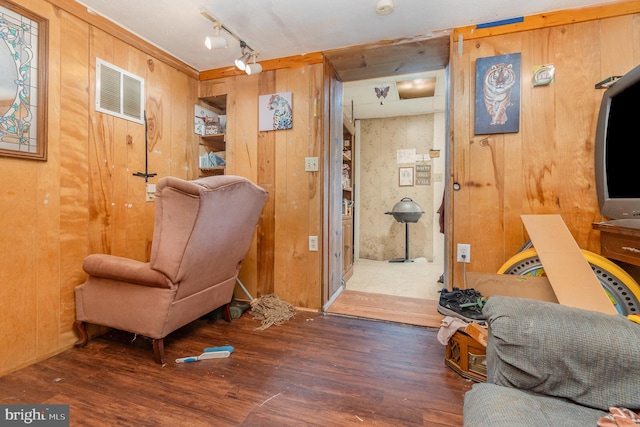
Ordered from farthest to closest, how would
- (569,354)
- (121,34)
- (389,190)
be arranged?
(389,190) < (121,34) < (569,354)

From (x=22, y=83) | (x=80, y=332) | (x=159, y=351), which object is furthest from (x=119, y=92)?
(x=159, y=351)

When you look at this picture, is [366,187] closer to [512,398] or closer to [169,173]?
[169,173]

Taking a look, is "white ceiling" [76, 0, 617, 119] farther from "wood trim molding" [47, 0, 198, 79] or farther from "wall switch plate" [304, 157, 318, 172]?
"wall switch plate" [304, 157, 318, 172]

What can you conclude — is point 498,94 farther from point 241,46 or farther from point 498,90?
point 241,46

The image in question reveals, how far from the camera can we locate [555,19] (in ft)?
6.07

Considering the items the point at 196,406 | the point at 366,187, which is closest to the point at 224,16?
the point at 196,406

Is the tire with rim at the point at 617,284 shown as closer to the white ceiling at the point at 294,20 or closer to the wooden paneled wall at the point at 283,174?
the white ceiling at the point at 294,20

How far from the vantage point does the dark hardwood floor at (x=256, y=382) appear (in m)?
1.22

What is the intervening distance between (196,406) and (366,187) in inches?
164

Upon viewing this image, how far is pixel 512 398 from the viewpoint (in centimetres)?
75

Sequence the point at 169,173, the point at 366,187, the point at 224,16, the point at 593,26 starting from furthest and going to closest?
the point at 366,187
the point at 169,173
the point at 224,16
the point at 593,26

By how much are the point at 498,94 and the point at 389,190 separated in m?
2.91

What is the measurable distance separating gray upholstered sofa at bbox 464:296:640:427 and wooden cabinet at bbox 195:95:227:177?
2614mm

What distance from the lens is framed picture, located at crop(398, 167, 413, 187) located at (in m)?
4.71
